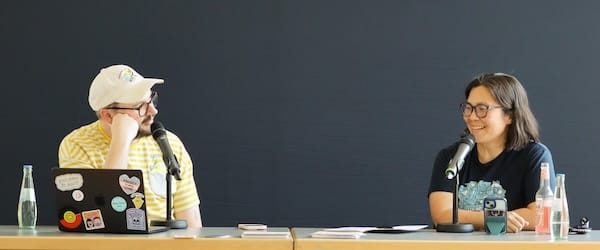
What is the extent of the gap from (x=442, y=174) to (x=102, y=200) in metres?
1.35

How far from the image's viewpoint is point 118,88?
342 centimetres

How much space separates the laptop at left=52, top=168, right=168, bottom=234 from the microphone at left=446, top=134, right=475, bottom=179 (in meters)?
0.92

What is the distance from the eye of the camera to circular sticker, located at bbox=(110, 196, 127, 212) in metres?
2.81

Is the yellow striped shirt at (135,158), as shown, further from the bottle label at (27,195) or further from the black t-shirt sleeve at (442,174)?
the black t-shirt sleeve at (442,174)

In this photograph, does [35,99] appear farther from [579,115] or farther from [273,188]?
[579,115]

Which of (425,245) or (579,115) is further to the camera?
(579,115)

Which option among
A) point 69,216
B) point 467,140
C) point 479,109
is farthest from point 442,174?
point 69,216

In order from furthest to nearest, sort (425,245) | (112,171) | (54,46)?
1. (54,46)
2. (112,171)
3. (425,245)

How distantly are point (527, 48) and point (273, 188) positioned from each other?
122 cm

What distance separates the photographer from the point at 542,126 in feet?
13.7

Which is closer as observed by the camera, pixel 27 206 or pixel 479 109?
pixel 27 206

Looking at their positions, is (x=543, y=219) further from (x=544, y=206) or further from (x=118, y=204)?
(x=118, y=204)

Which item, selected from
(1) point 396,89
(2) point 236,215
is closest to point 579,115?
(1) point 396,89

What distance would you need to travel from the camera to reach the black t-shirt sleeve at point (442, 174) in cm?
362
